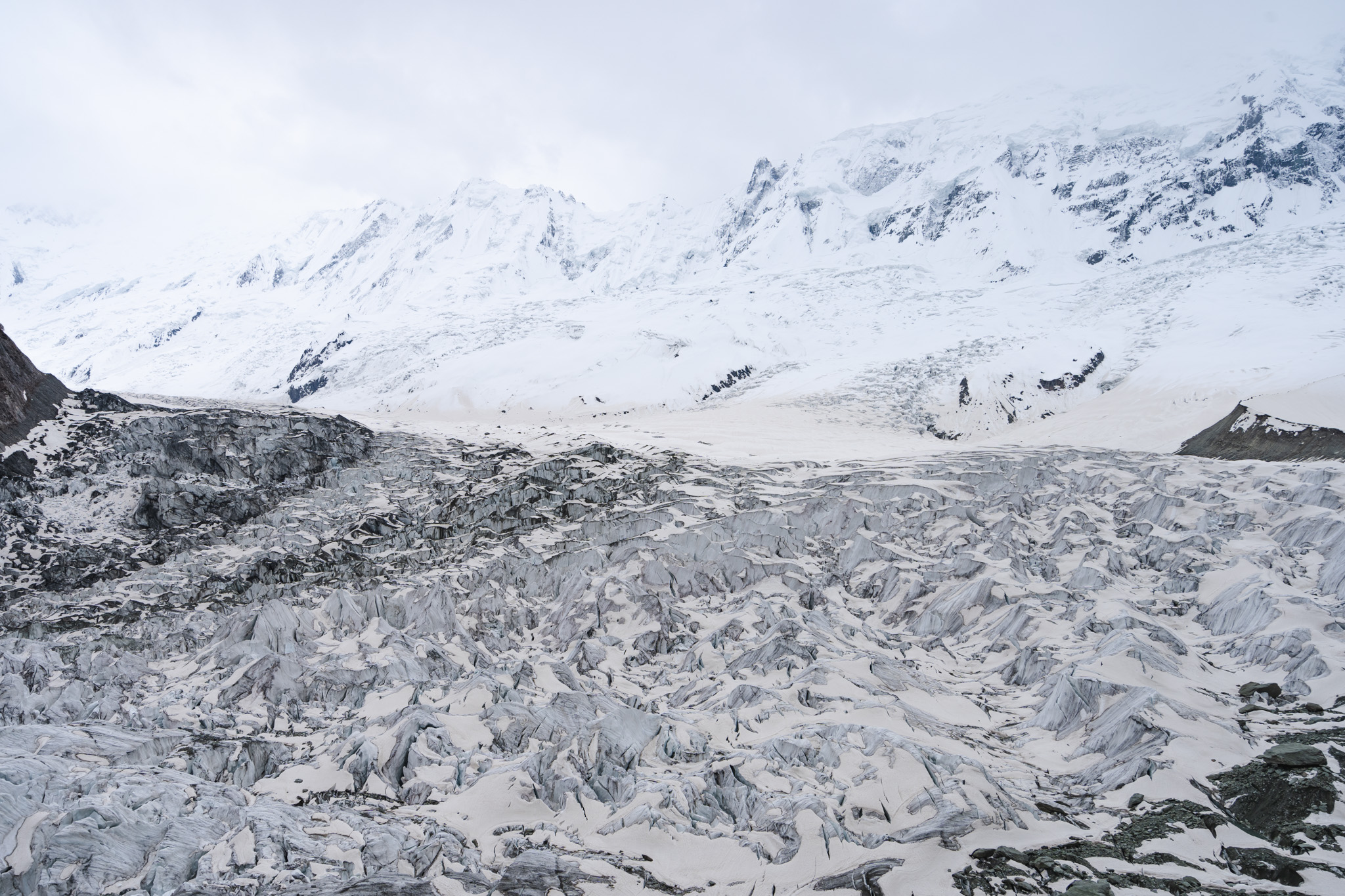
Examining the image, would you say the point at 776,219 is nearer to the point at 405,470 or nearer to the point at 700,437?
the point at 700,437

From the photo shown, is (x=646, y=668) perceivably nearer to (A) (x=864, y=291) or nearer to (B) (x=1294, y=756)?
(B) (x=1294, y=756)

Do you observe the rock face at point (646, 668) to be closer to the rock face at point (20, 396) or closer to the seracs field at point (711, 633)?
the seracs field at point (711, 633)

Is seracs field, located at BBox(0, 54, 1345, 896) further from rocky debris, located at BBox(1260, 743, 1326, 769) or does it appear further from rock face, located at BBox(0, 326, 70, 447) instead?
rock face, located at BBox(0, 326, 70, 447)

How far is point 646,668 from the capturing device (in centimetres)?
2766

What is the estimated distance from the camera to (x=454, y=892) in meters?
15.8

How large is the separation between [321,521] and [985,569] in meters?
31.7

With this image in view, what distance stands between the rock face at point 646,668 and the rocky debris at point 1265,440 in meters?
7.55

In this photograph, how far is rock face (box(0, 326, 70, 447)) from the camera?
35375 millimetres

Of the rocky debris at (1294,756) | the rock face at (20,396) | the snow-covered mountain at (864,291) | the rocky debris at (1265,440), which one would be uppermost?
the snow-covered mountain at (864,291)

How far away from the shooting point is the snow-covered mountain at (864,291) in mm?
69375

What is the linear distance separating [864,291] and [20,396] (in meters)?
95.4

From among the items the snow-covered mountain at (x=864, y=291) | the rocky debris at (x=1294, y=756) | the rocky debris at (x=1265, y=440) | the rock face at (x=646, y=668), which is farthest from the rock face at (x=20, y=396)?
the rocky debris at (x=1265, y=440)

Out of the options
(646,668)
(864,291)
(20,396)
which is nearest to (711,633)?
(646,668)

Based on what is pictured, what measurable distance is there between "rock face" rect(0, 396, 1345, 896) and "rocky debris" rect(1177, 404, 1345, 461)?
7553mm
